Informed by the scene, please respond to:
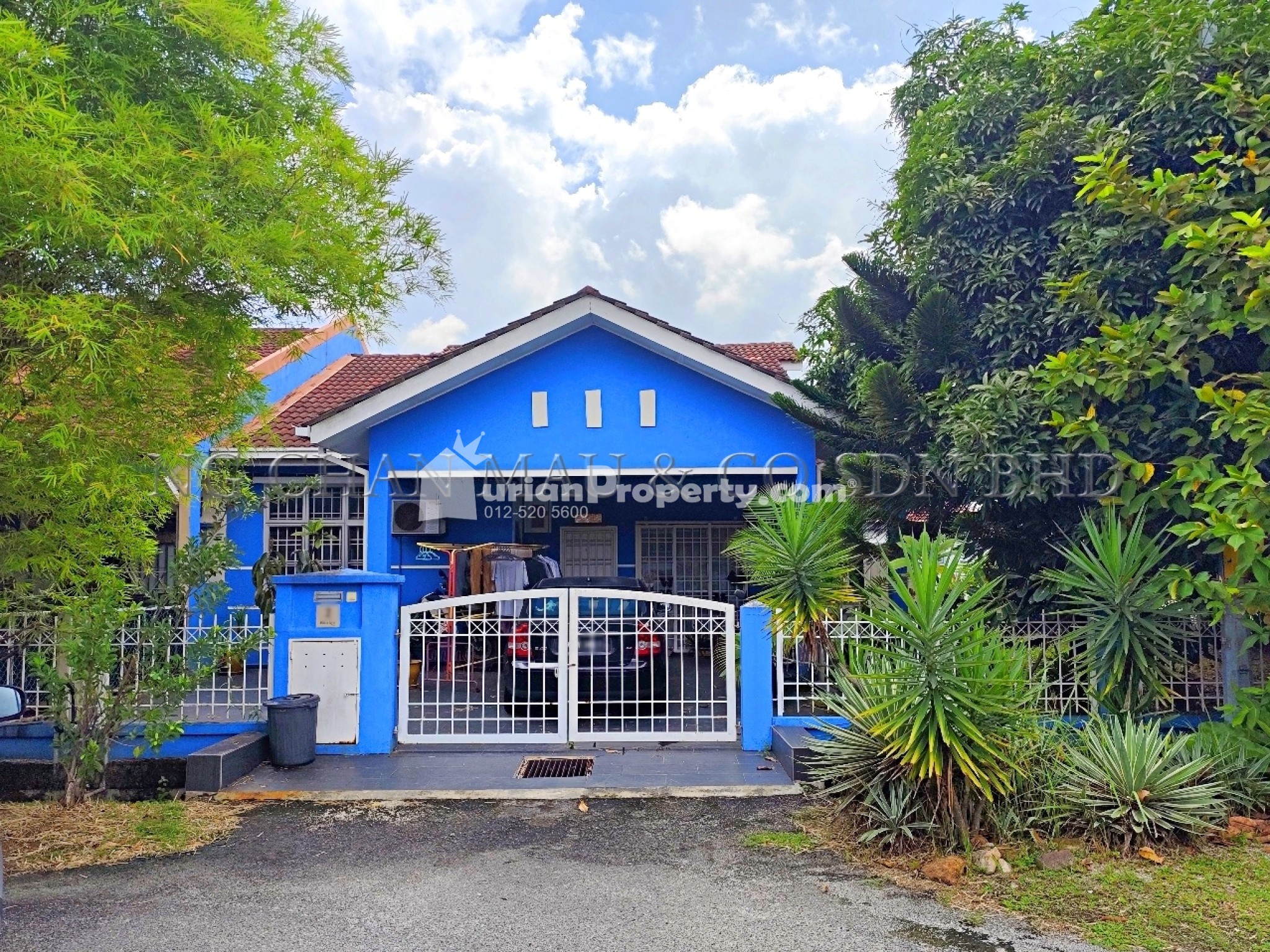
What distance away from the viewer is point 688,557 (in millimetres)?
15141

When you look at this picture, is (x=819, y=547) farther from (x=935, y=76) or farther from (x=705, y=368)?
(x=935, y=76)

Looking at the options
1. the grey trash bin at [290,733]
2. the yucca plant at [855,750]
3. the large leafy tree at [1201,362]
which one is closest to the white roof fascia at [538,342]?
the grey trash bin at [290,733]

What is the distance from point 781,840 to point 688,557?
9712 millimetres

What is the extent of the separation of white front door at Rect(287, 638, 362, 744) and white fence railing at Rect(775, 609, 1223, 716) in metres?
3.69

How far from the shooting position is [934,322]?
7578 mm

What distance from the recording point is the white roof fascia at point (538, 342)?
1033 centimetres

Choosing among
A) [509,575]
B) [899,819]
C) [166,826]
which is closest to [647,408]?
[509,575]

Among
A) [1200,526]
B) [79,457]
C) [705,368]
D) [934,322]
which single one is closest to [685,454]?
[705,368]

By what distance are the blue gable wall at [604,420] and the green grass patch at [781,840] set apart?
5680 mm

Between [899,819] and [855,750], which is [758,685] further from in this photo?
[899,819]

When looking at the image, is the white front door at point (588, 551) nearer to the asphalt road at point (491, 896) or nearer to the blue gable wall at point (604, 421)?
the blue gable wall at point (604, 421)

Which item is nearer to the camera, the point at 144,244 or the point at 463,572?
the point at 144,244

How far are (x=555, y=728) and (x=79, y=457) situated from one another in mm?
4950

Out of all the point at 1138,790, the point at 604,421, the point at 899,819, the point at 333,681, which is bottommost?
the point at 899,819
